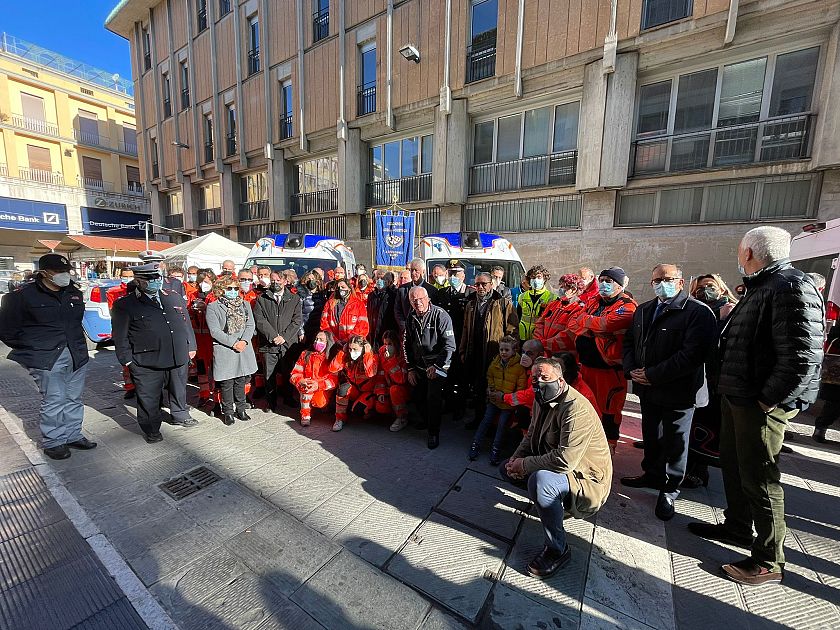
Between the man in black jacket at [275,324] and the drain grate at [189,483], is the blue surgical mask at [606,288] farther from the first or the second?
the drain grate at [189,483]

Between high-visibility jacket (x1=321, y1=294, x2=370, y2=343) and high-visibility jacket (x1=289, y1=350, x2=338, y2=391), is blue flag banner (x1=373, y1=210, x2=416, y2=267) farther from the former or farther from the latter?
high-visibility jacket (x1=289, y1=350, x2=338, y2=391)

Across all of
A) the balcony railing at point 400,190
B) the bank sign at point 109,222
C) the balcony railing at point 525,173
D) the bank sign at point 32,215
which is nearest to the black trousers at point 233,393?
the balcony railing at point 400,190

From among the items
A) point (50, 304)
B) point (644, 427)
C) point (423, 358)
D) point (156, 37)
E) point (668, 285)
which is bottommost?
point (644, 427)

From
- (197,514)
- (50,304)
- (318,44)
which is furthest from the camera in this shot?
(318,44)

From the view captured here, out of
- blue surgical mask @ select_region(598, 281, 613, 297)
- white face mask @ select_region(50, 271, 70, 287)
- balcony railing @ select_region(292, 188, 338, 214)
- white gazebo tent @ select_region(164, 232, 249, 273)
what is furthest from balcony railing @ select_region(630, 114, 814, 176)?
white gazebo tent @ select_region(164, 232, 249, 273)

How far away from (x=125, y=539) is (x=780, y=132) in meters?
13.6

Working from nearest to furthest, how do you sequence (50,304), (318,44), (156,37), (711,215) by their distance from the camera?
1. (50,304)
2. (711,215)
3. (318,44)
4. (156,37)

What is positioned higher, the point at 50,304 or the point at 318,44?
the point at 318,44

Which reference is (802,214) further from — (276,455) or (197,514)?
(197,514)

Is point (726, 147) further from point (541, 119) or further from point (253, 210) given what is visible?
point (253, 210)

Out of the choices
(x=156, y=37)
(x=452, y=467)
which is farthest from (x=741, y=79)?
(x=156, y=37)

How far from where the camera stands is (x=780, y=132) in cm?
856

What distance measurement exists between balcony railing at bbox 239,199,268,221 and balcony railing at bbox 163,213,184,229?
694 cm

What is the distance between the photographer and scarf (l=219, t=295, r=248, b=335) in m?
4.30
